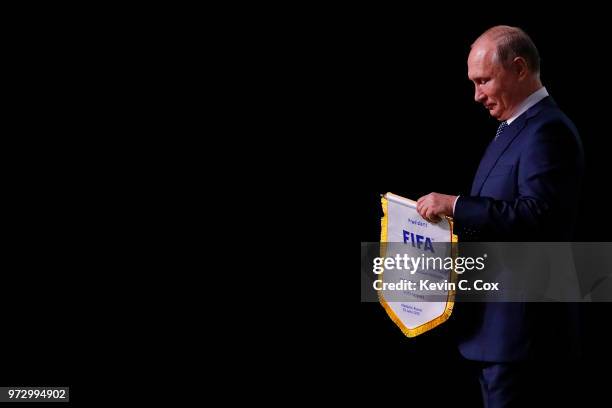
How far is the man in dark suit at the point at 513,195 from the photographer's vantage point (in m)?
1.96

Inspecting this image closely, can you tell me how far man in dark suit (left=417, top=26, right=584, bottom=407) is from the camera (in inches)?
77.0

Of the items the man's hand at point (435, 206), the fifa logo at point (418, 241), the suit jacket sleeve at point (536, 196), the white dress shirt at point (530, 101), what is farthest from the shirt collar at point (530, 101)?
the fifa logo at point (418, 241)

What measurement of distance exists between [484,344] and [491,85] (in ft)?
2.24

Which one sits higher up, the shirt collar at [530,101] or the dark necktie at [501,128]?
the shirt collar at [530,101]

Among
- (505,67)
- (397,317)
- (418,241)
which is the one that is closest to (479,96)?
(505,67)

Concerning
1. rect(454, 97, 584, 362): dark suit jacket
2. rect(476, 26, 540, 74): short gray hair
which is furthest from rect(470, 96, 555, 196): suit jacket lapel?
rect(476, 26, 540, 74): short gray hair

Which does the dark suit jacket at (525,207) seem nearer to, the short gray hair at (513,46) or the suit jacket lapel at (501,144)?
the suit jacket lapel at (501,144)

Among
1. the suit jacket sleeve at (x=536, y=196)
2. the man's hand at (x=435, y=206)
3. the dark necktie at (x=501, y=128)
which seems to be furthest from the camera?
the dark necktie at (x=501, y=128)

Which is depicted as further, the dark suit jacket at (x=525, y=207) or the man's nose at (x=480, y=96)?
the man's nose at (x=480, y=96)

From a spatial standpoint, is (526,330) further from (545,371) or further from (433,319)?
(433,319)

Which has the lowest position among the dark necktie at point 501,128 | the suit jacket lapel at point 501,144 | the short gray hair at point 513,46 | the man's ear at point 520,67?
the suit jacket lapel at point 501,144

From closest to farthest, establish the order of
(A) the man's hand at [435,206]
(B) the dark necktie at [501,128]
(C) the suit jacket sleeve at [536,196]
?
(C) the suit jacket sleeve at [536,196], (A) the man's hand at [435,206], (B) the dark necktie at [501,128]

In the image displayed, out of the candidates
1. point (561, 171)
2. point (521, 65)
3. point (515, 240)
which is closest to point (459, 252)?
point (515, 240)

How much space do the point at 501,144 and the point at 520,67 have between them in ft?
0.68
